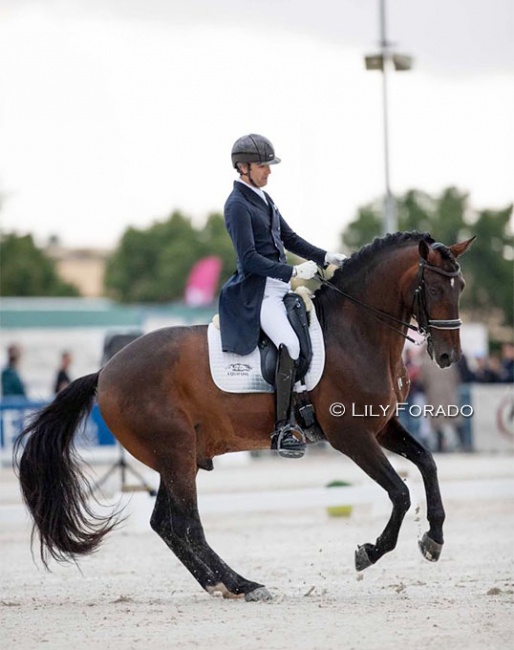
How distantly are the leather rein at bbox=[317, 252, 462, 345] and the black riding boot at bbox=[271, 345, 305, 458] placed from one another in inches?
24.9

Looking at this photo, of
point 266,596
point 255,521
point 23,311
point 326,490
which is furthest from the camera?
point 23,311

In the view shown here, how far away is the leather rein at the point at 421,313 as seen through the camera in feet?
25.4

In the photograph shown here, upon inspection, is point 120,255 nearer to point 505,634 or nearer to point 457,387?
point 457,387

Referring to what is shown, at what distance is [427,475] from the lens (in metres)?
7.79

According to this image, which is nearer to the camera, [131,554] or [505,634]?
[505,634]

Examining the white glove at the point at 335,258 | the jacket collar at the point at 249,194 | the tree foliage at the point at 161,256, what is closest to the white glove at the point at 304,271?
the white glove at the point at 335,258

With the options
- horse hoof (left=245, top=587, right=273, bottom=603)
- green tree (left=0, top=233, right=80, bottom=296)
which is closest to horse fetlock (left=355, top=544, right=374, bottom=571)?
horse hoof (left=245, top=587, right=273, bottom=603)

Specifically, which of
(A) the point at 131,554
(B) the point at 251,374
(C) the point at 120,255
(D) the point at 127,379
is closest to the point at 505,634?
(B) the point at 251,374

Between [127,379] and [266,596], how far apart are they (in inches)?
66.7

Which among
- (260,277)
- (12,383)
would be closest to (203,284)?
(12,383)

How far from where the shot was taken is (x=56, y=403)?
334 inches

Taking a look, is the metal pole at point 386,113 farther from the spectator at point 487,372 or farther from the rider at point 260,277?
the rider at point 260,277

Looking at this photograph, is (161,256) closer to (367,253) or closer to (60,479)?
(60,479)

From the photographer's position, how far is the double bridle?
775 centimetres
